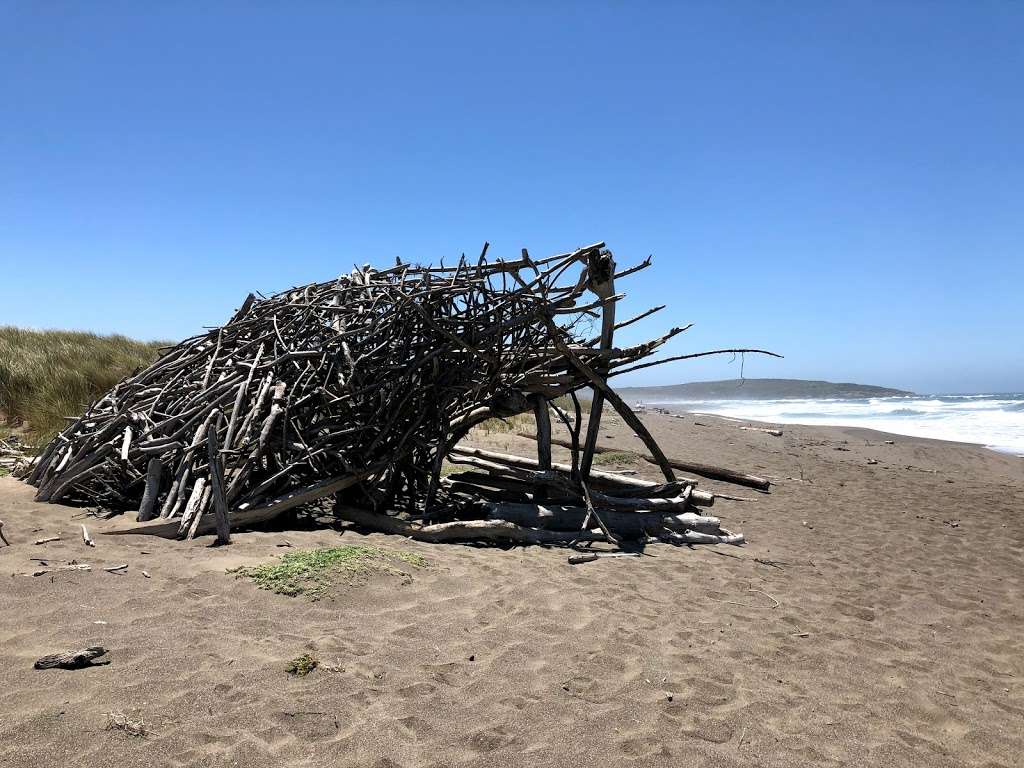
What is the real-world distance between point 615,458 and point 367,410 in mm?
7160

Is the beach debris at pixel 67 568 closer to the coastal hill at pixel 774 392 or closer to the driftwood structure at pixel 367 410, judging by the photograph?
the driftwood structure at pixel 367 410

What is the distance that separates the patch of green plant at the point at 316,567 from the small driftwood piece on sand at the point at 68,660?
1199mm

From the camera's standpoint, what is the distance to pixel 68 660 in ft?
9.49

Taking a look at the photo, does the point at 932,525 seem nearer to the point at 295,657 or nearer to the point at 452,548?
the point at 452,548

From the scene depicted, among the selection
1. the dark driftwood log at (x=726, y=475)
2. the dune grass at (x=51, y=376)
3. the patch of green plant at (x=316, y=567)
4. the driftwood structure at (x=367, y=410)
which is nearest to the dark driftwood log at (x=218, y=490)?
the driftwood structure at (x=367, y=410)

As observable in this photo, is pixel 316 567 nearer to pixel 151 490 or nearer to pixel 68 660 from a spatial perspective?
pixel 68 660

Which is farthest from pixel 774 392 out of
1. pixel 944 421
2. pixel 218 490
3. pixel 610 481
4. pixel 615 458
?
pixel 218 490

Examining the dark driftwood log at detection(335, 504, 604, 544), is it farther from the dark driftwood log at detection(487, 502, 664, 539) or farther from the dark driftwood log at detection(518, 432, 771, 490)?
the dark driftwood log at detection(518, 432, 771, 490)

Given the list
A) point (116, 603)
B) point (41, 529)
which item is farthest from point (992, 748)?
point (41, 529)

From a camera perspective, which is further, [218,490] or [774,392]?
[774,392]

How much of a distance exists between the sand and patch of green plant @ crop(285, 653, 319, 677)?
0.17 feet

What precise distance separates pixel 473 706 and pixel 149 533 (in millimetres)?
3350

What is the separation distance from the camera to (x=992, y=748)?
3299 mm

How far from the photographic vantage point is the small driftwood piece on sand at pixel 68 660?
9.41 ft
